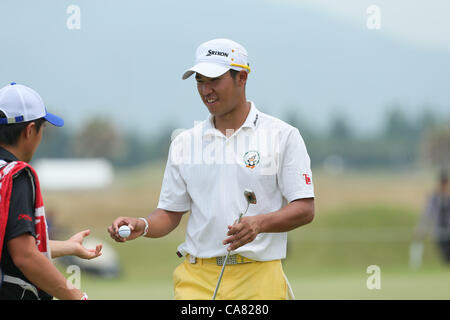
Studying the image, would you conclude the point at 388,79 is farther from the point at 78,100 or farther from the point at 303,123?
the point at 78,100

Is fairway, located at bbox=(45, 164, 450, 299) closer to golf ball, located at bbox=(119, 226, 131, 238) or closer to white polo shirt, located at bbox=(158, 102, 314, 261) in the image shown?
white polo shirt, located at bbox=(158, 102, 314, 261)

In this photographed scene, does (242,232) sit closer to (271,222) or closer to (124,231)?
(271,222)

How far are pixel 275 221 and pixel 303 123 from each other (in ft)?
204

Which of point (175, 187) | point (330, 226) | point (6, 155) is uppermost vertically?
point (6, 155)

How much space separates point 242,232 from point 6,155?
1.40 meters

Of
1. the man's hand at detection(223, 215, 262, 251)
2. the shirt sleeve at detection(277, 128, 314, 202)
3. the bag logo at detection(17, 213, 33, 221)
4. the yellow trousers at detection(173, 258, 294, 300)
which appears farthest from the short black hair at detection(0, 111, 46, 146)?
the shirt sleeve at detection(277, 128, 314, 202)

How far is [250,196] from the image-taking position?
15.8ft

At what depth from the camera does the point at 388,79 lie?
91.3 metres

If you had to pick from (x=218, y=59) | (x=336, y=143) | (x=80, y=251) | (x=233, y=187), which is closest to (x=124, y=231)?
(x=80, y=251)

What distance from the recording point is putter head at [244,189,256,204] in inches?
189

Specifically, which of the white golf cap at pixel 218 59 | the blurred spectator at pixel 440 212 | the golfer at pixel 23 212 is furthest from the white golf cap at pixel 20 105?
the blurred spectator at pixel 440 212

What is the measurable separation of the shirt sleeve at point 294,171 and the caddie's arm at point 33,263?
1695 millimetres
